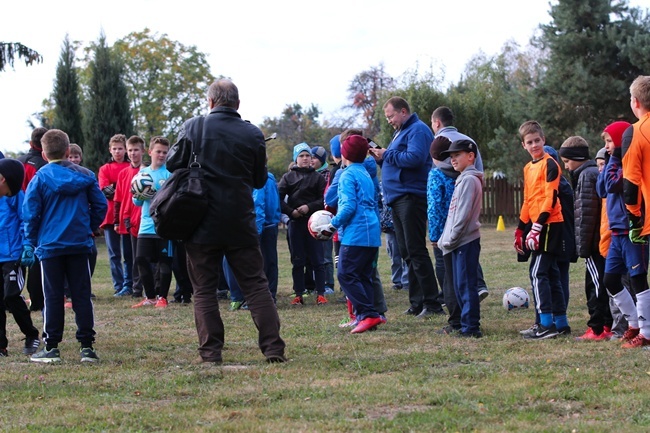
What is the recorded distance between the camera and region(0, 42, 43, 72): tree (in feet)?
94.2

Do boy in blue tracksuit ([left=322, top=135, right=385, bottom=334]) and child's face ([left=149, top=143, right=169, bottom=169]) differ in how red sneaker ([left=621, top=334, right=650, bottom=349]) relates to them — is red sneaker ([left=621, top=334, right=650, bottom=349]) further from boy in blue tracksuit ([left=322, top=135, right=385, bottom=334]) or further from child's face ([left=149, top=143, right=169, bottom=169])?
child's face ([left=149, top=143, right=169, bottom=169])

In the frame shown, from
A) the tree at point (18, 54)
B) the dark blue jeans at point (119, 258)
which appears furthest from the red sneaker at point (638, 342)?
the tree at point (18, 54)

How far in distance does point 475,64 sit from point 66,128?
38822mm

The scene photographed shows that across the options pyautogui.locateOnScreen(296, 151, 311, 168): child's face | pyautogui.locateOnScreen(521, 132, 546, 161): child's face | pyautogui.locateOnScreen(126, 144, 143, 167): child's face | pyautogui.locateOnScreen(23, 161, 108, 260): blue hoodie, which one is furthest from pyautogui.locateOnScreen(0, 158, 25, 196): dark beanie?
pyautogui.locateOnScreen(296, 151, 311, 168): child's face

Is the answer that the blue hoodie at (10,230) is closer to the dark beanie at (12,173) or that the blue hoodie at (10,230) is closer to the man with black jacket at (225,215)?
the dark beanie at (12,173)

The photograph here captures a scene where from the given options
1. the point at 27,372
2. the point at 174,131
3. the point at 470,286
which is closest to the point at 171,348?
the point at 27,372

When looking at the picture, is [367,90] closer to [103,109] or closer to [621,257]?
[103,109]

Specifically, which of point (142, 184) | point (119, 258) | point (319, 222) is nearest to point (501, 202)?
point (119, 258)

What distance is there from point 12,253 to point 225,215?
7.67 ft

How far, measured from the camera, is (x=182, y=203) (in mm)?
6711

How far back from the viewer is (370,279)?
8953 mm

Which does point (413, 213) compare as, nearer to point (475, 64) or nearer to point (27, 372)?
point (27, 372)

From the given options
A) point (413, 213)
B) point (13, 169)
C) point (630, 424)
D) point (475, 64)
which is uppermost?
point (475, 64)

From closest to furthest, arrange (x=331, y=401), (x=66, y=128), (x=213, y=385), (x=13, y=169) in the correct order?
(x=331, y=401) → (x=213, y=385) → (x=13, y=169) → (x=66, y=128)
